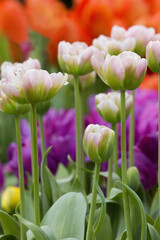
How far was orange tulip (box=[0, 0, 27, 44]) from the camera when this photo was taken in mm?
1061

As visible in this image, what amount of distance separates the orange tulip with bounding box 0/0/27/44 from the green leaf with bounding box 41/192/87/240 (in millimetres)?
737

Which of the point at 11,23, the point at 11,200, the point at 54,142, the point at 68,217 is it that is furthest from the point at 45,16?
the point at 68,217

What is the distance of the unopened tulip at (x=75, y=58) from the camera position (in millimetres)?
401

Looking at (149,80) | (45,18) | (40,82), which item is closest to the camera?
(40,82)

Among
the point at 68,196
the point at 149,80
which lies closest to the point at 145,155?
the point at 68,196

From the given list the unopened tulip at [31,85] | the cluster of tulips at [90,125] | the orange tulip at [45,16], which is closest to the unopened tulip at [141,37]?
the cluster of tulips at [90,125]

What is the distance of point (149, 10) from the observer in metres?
1.04

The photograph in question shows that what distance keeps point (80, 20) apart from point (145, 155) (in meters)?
0.53

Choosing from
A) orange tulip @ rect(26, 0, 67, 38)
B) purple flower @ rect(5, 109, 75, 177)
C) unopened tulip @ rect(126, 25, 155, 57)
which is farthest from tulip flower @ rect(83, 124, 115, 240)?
orange tulip @ rect(26, 0, 67, 38)

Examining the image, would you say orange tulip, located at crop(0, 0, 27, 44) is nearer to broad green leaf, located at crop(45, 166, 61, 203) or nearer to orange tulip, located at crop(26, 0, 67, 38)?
orange tulip, located at crop(26, 0, 67, 38)

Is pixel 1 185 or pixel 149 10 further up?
pixel 149 10

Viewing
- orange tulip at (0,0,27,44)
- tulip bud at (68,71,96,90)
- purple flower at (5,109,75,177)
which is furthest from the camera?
orange tulip at (0,0,27,44)

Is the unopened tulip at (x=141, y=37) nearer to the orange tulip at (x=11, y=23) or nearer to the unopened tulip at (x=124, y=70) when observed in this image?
the unopened tulip at (x=124, y=70)

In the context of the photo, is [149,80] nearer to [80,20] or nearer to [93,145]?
[80,20]
